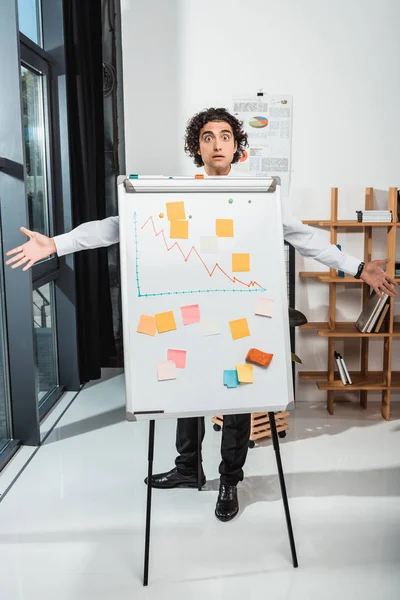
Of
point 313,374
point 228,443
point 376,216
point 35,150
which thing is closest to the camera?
point 228,443

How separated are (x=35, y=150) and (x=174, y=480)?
205 centimetres

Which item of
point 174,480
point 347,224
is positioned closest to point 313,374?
point 347,224

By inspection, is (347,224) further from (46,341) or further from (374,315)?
(46,341)

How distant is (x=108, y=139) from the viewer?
4617mm

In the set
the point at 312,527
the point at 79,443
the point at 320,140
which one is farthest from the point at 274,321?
the point at 320,140

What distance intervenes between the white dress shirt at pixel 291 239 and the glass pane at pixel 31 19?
5.51ft

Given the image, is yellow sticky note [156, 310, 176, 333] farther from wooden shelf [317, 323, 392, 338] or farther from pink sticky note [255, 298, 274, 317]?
wooden shelf [317, 323, 392, 338]

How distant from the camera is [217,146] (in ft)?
8.02

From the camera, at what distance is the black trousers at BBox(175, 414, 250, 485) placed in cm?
250

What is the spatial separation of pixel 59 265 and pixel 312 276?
59.5 inches

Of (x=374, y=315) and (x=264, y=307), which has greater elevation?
(x=264, y=307)

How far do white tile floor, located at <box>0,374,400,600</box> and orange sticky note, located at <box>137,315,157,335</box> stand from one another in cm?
81

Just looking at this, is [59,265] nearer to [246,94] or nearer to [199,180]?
[246,94]

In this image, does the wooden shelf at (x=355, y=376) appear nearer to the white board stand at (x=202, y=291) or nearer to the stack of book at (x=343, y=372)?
the stack of book at (x=343, y=372)
